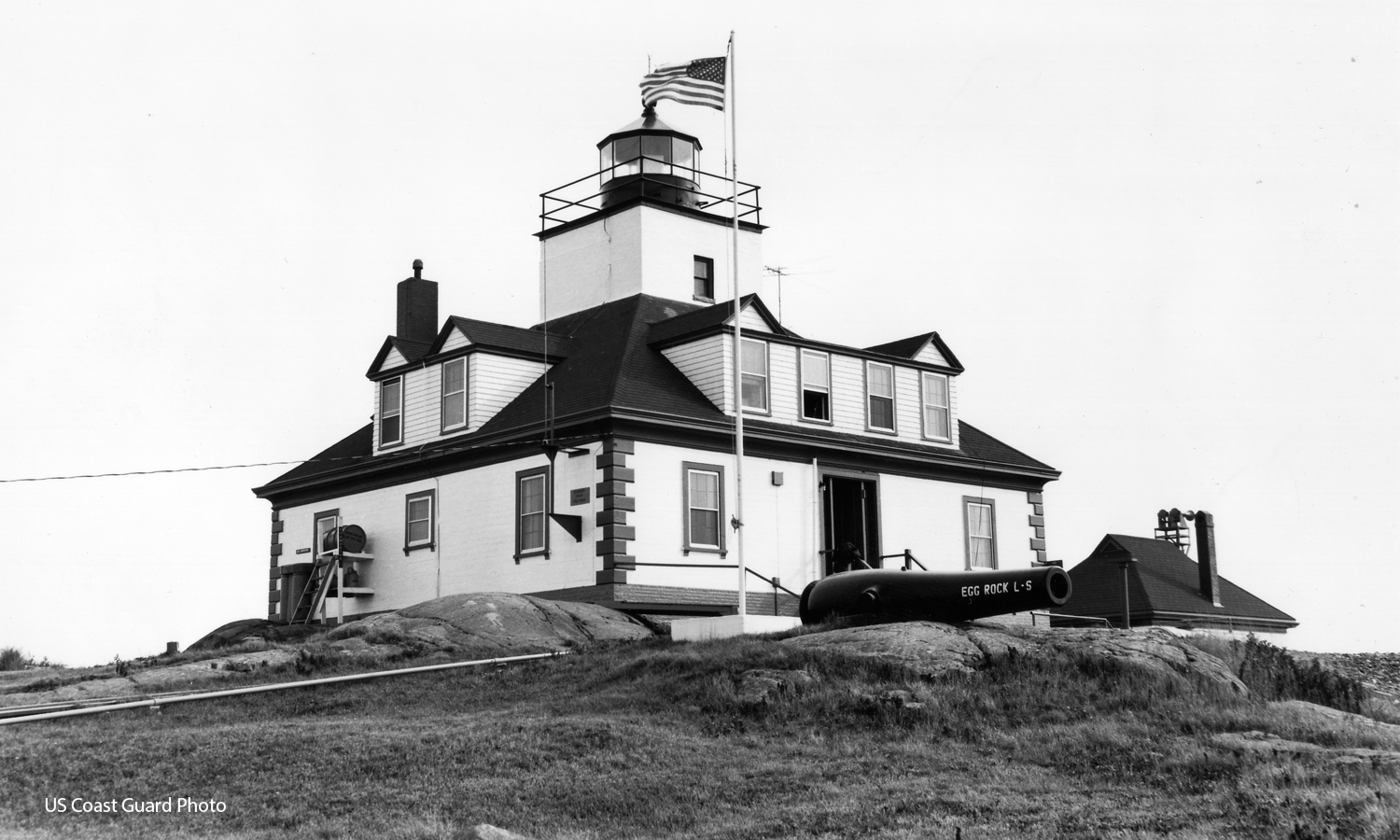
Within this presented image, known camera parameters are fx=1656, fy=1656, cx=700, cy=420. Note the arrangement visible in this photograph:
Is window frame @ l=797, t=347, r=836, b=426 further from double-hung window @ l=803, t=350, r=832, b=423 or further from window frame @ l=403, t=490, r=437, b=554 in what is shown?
window frame @ l=403, t=490, r=437, b=554

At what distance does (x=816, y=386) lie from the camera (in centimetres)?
3397

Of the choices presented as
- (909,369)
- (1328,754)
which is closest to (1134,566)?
(909,369)

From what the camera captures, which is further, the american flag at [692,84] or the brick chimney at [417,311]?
the brick chimney at [417,311]

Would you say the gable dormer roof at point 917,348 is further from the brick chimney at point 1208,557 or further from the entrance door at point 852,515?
the brick chimney at point 1208,557

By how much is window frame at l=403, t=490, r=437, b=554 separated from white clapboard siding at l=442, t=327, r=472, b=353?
301 centimetres

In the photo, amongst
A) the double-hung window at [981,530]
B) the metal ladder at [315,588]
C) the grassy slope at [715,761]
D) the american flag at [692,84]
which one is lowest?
the grassy slope at [715,761]

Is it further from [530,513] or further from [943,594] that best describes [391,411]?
[943,594]

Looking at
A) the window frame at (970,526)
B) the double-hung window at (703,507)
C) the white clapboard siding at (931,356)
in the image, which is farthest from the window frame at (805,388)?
the window frame at (970,526)

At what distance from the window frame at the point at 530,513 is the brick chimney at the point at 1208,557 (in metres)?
23.6

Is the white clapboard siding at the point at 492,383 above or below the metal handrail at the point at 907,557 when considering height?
above

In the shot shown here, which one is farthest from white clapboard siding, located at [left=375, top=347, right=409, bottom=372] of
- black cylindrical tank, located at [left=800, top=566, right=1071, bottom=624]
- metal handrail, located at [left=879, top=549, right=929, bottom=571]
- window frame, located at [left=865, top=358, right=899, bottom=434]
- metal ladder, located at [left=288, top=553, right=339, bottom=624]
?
black cylindrical tank, located at [left=800, top=566, right=1071, bottom=624]

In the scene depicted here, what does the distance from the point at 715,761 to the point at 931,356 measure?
2046cm

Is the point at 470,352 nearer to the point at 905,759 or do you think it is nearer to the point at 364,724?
the point at 364,724

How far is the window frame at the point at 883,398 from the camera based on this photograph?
34.8 m
